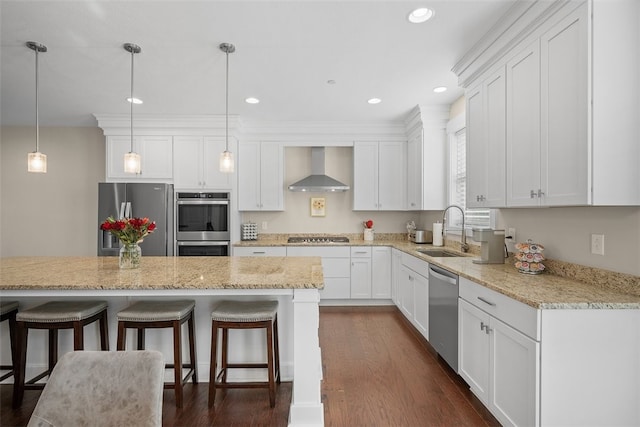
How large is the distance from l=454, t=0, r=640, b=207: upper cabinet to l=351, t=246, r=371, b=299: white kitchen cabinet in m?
2.26

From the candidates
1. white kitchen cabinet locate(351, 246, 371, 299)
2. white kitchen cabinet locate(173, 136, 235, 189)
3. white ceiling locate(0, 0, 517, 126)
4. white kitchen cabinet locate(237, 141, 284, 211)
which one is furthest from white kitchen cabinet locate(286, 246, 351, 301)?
white ceiling locate(0, 0, 517, 126)

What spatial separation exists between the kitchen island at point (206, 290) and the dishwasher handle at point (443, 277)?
39.1 inches

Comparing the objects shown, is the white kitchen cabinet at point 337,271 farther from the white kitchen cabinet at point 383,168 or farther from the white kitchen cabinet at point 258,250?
the white kitchen cabinet at point 383,168

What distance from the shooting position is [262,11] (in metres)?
2.08

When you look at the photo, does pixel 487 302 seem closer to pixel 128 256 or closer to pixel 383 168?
pixel 128 256

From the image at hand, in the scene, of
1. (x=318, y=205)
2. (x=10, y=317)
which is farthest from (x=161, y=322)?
(x=318, y=205)

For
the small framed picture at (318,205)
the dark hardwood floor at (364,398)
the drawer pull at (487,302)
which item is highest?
the small framed picture at (318,205)

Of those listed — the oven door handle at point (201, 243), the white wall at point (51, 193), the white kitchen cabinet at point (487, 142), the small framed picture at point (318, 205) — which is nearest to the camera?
the white kitchen cabinet at point (487, 142)

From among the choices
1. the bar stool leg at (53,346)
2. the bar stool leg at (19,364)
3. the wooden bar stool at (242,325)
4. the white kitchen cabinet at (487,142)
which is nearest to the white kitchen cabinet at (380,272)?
the white kitchen cabinet at (487,142)

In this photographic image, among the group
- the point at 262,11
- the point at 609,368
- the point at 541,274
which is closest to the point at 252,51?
the point at 262,11

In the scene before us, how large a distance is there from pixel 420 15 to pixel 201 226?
133 inches

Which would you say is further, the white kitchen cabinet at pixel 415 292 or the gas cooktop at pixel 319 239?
the gas cooktop at pixel 319 239

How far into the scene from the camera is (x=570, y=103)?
1706mm

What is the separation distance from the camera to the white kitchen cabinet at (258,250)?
4289 mm
